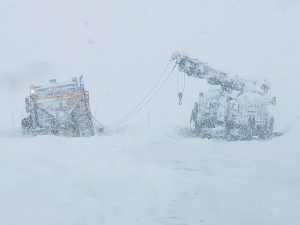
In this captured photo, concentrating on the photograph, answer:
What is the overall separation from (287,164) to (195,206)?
204 inches

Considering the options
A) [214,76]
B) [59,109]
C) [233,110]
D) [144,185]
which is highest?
[214,76]

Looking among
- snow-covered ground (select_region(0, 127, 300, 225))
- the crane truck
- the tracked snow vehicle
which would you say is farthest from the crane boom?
snow-covered ground (select_region(0, 127, 300, 225))

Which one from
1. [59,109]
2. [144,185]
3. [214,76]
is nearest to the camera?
[144,185]

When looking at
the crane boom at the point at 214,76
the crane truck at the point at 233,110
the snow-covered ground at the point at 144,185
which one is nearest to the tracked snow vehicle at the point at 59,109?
the snow-covered ground at the point at 144,185

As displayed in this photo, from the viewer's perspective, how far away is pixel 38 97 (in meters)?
18.7

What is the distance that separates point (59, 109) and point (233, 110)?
7030 mm

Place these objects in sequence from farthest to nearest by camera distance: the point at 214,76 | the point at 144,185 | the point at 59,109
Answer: the point at 214,76
the point at 59,109
the point at 144,185

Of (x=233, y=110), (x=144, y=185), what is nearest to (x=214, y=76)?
(x=233, y=110)

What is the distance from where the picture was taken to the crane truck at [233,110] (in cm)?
2014

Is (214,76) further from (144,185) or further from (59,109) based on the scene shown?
(144,185)

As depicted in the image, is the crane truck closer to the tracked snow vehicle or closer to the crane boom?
the crane boom

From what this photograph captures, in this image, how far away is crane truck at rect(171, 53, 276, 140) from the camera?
20141 millimetres

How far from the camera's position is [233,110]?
794 inches

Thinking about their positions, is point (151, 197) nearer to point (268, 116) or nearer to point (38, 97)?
point (38, 97)
